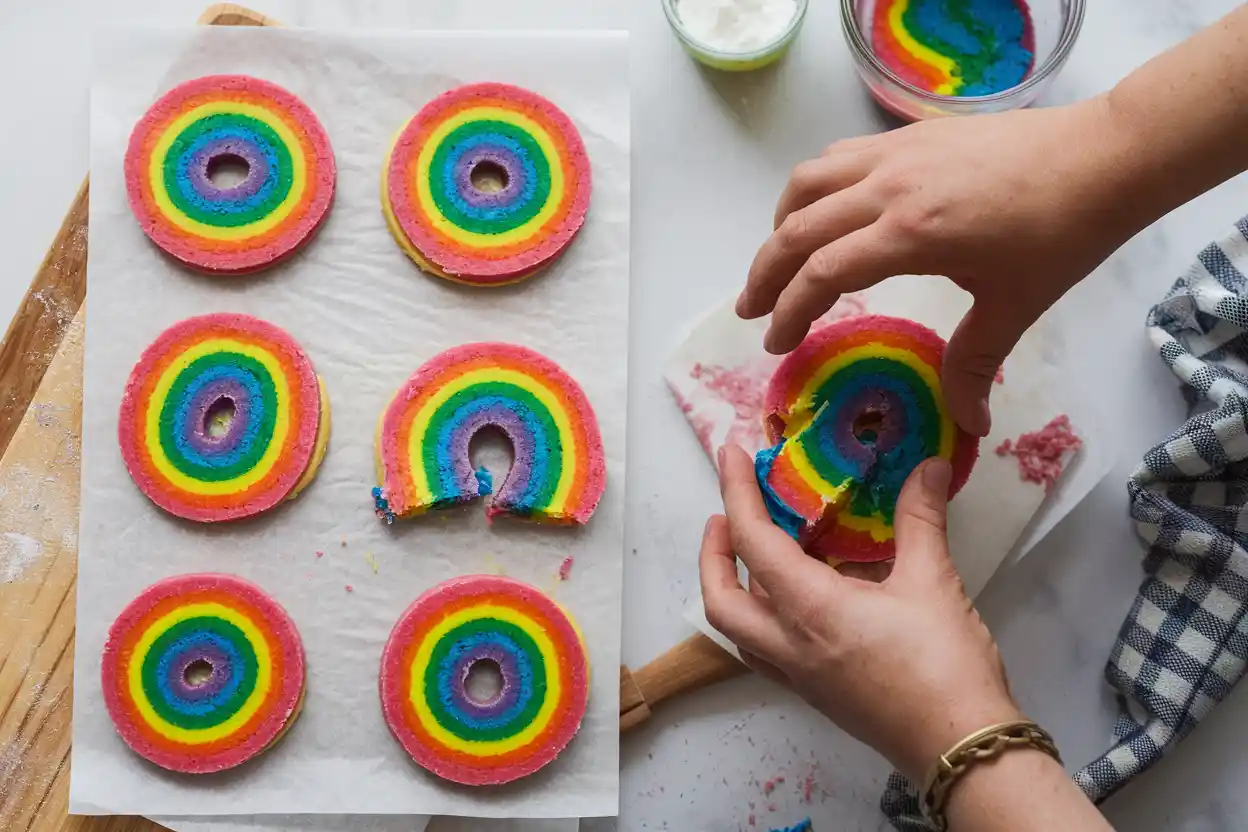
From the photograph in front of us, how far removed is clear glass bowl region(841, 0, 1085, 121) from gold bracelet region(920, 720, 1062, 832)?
66 centimetres

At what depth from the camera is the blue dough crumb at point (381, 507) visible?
1265mm

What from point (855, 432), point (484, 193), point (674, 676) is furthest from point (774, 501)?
point (484, 193)

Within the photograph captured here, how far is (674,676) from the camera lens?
4.22 ft

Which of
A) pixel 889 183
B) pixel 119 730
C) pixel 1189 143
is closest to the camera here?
pixel 1189 143

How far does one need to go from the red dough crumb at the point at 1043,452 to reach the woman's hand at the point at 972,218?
23 centimetres

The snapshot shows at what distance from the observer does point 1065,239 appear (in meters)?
0.94

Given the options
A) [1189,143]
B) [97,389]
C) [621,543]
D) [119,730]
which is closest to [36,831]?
[119,730]

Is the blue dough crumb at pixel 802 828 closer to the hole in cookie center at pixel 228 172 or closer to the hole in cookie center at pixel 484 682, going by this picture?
the hole in cookie center at pixel 484 682

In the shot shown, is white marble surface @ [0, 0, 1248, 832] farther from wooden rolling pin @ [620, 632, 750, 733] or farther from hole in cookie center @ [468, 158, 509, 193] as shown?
hole in cookie center @ [468, 158, 509, 193]

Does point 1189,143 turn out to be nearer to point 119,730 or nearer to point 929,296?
point 929,296

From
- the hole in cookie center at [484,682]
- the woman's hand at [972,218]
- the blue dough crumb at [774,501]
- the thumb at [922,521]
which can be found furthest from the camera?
the hole in cookie center at [484,682]

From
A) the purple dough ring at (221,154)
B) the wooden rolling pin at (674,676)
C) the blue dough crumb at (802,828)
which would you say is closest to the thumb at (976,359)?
the wooden rolling pin at (674,676)

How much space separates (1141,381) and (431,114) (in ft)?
2.84

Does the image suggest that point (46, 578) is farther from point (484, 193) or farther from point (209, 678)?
point (484, 193)
